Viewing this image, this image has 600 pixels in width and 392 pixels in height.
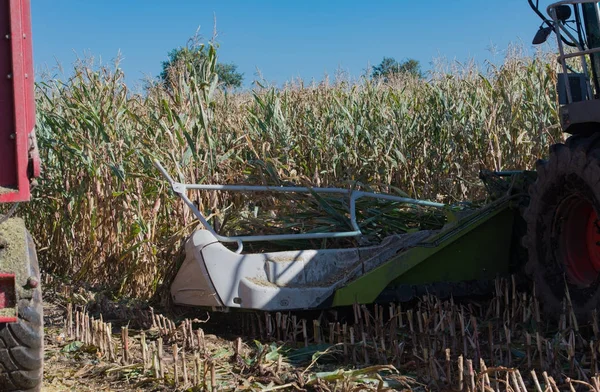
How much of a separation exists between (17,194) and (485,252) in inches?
117

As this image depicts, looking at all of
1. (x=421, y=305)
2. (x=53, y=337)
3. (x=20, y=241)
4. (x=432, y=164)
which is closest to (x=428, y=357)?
(x=421, y=305)

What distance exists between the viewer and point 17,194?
3.13 m

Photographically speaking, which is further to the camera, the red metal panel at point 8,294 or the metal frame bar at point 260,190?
the metal frame bar at point 260,190

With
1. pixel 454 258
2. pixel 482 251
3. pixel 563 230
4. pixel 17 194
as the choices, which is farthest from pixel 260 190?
pixel 17 194

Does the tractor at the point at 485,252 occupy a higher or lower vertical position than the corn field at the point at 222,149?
lower

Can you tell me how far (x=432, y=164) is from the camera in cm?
696

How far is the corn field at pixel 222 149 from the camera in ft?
19.6

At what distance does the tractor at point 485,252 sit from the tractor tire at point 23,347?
1490 millimetres

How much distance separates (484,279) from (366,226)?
0.98 m

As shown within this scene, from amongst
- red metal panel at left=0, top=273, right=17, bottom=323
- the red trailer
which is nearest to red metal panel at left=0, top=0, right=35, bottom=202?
the red trailer

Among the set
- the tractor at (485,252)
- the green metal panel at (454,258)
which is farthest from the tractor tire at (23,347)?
the green metal panel at (454,258)

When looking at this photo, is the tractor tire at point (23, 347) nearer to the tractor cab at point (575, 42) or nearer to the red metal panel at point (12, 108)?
the red metal panel at point (12, 108)

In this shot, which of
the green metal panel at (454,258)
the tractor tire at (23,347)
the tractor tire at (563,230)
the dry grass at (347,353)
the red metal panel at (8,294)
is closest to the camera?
the red metal panel at (8,294)

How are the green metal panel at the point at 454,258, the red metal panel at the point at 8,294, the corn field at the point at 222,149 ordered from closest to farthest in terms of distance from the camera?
the red metal panel at the point at 8,294 → the green metal panel at the point at 454,258 → the corn field at the point at 222,149
